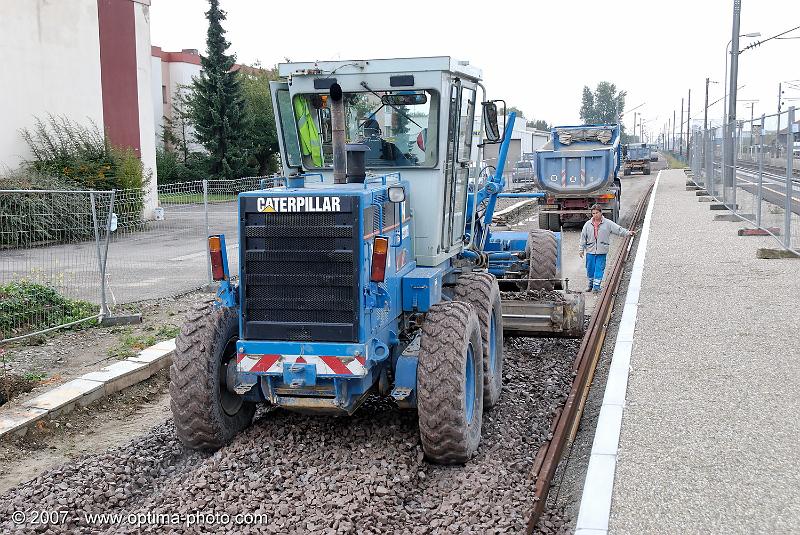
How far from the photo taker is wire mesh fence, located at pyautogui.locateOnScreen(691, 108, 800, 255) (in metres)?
13.6

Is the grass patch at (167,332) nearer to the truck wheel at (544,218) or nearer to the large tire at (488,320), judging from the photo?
the large tire at (488,320)

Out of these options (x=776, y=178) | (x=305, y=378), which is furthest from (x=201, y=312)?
(x=776, y=178)

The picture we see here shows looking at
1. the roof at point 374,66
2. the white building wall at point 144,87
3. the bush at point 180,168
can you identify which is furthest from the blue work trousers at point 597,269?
the bush at point 180,168

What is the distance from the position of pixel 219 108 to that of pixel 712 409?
35580 millimetres

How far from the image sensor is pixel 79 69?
23.4 metres

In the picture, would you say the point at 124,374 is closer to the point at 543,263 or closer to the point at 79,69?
the point at 543,263

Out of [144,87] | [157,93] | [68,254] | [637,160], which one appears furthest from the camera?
[637,160]

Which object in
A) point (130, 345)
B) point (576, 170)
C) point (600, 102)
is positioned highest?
point (600, 102)

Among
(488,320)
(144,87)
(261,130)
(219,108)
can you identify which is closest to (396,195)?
(488,320)

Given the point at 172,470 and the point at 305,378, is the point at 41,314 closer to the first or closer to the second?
the point at 172,470

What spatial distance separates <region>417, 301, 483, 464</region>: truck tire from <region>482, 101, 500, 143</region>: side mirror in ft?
6.80

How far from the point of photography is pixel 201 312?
6004mm

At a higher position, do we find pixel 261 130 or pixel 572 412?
pixel 261 130

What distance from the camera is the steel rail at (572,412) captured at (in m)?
5.38
